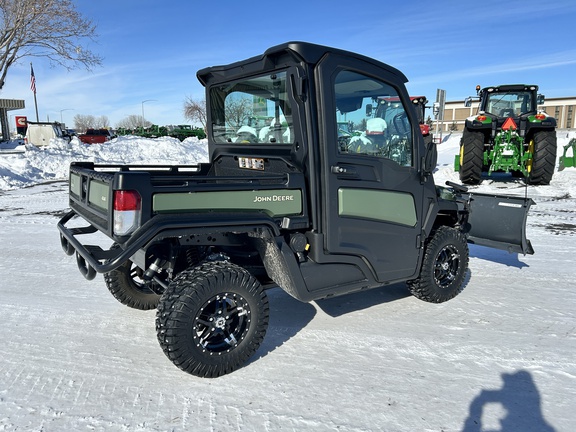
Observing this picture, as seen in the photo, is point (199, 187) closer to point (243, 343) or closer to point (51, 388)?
point (243, 343)

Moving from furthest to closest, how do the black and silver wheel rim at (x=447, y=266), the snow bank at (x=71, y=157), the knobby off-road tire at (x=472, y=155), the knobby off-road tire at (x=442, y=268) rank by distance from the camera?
the snow bank at (x=71, y=157) → the knobby off-road tire at (x=472, y=155) → the black and silver wheel rim at (x=447, y=266) → the knobby off-road tire at (x=442, y=268)

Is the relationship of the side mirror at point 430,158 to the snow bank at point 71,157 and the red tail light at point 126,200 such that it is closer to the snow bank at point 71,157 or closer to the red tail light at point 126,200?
the red tail light at point 126,200

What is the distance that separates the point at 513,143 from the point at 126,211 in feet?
37.0

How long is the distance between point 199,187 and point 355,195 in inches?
48.1

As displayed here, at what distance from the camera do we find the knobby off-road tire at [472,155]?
11.3 m

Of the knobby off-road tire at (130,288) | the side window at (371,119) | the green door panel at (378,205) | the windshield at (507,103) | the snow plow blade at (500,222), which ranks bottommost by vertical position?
the knobby off-road tire at (130,288)

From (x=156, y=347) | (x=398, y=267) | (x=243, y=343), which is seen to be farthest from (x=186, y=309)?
(x=398, y=267)

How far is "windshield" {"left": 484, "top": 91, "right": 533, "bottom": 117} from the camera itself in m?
12.1

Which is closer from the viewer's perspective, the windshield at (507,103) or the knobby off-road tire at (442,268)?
the knobby off-road tire at (442,268)

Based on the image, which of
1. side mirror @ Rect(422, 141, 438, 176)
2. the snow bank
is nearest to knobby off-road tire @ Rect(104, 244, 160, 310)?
side mirror @ Rect(422, 141, 438, 176)

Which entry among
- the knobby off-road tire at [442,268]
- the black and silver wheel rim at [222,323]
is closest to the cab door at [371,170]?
the knobby off-road tire at [442,268]

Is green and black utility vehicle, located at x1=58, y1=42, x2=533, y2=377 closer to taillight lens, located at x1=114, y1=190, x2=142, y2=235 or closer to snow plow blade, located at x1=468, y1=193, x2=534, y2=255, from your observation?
taillight lens, located at x1=114, y1=190, x2=142, y2=235

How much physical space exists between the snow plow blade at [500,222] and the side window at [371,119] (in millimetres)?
1467

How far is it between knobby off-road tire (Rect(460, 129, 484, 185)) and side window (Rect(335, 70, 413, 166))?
330 inches
